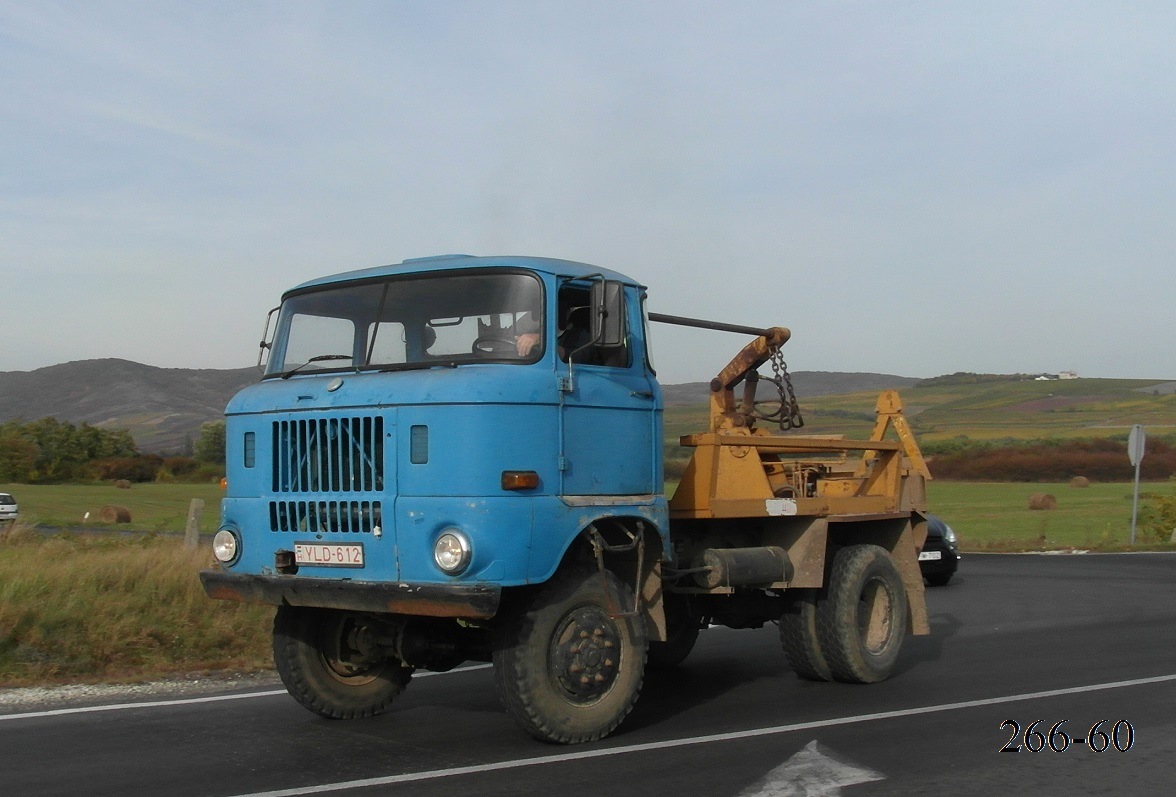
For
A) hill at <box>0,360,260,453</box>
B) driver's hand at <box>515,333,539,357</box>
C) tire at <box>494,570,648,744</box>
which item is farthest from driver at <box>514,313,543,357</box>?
hill at <box>0,360,260,453</box>

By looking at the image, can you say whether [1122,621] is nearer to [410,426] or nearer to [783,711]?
[783,711]

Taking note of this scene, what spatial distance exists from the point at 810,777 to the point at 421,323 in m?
3.26

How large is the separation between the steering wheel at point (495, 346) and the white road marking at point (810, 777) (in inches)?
103

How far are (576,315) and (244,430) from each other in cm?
207

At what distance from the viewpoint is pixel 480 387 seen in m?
6.47

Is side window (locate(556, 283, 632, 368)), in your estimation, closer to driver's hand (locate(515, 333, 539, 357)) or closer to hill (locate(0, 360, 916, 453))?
driver's hand (locate(515, 333, 539, 357))

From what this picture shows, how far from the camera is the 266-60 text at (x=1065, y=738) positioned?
22.3 ft

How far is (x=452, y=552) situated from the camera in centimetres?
627

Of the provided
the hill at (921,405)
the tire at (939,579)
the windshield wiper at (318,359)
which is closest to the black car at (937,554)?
the tire at (939,579)

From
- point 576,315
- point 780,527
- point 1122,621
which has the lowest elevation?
point 1122,621

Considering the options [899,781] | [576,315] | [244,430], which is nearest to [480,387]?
[576,315]

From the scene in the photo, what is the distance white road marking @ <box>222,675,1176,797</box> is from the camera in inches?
232

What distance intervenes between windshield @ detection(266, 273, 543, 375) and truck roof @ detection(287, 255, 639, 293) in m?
0.05

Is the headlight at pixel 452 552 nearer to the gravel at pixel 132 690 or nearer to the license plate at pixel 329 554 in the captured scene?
the license plate at pixel 329 554
